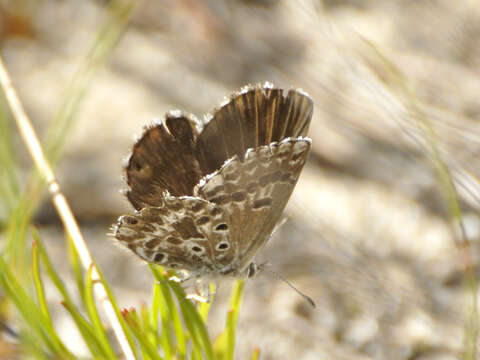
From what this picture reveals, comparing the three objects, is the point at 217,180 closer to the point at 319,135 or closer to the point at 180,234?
the point at 180,234

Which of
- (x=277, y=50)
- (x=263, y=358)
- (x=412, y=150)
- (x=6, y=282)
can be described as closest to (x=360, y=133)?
(x=412, y=150)

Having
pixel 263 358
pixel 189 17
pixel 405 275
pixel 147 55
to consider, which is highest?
pixel 189 17

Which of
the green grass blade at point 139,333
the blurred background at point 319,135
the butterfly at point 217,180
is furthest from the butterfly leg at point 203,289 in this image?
the blurred background at point 319,135

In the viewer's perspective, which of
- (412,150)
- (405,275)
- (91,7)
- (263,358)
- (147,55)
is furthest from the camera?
(91,7)

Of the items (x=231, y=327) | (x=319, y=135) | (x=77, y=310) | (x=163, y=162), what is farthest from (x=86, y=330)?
(x=319, y=135)

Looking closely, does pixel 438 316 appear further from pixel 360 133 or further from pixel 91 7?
pixel 91 7

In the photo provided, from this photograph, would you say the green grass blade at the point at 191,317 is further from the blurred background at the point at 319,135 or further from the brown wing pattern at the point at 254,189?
the blurred background at the point at 319,135

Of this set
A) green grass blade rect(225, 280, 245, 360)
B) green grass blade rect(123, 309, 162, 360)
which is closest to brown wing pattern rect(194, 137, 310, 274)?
green grass blade rect(225, 280, 245, 360)

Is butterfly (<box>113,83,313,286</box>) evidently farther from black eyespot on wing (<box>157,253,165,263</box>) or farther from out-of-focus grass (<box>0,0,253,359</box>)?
out-of-focus grass (<box>0,0,253,359</box>)
